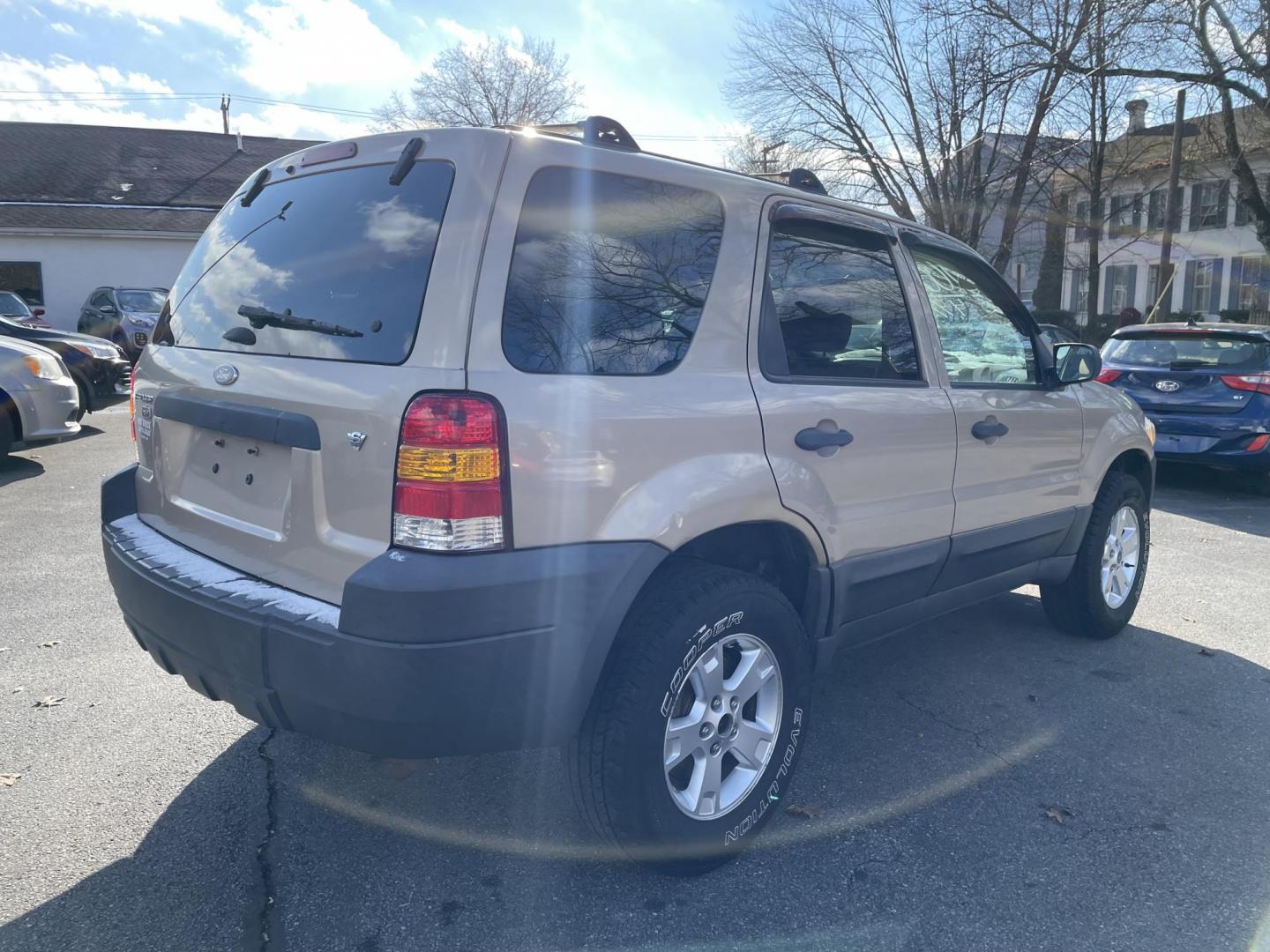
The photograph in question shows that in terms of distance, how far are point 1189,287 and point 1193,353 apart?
106 feet

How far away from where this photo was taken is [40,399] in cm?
850

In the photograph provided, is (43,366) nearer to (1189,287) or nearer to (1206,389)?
(1206,389)

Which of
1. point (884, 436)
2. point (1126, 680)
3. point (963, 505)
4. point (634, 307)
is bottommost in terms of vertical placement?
point (1126, 680)

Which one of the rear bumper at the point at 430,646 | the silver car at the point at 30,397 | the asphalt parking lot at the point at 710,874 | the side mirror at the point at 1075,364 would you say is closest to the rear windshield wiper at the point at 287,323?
the rear bumper at the point at 430,646

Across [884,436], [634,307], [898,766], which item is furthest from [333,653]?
[898,766]

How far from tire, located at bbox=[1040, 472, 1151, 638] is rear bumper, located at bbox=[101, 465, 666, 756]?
3.03m

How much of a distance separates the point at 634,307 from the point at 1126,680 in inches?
123

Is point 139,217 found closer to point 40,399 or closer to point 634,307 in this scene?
point 40,399

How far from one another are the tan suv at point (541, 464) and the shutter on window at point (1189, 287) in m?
38.6

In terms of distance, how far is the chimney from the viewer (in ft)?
70.8

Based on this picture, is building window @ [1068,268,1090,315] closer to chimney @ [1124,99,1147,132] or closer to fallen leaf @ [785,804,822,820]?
chimney @ [1124,99,1147,132]

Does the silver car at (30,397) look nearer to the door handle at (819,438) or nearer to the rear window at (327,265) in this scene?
Result: the rear window at (327,265)

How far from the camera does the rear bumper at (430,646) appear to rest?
2.18 metres

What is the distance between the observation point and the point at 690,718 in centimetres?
268
